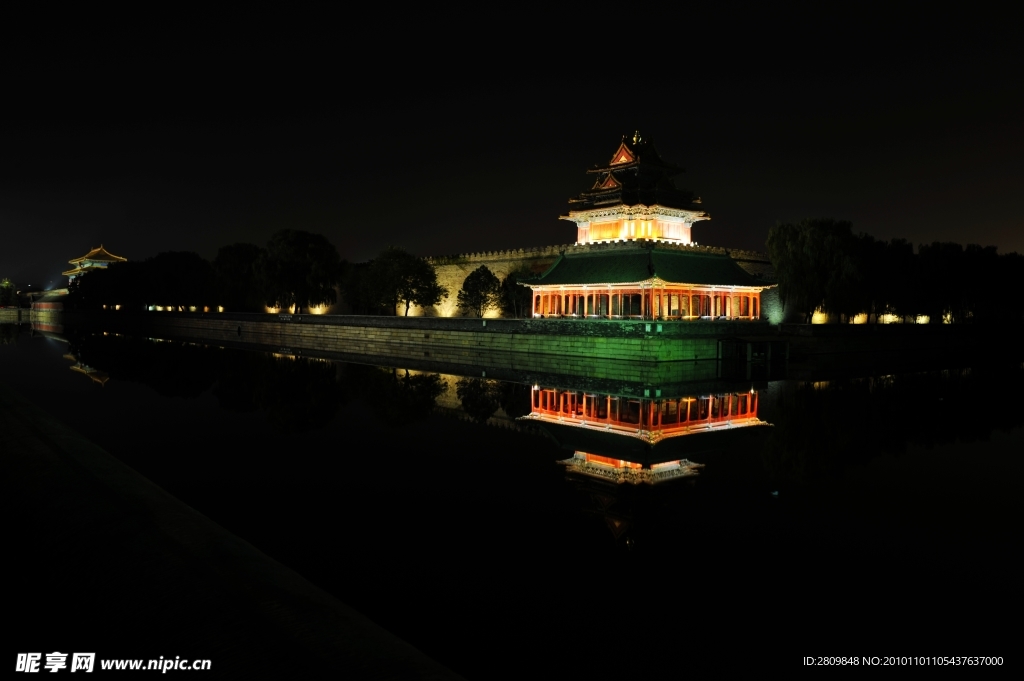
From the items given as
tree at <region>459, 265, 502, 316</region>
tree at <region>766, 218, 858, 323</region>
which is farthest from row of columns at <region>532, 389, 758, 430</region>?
tree at <region>459, 265, 502, 316</region>

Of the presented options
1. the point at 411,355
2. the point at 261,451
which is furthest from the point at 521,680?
the point at 411,355

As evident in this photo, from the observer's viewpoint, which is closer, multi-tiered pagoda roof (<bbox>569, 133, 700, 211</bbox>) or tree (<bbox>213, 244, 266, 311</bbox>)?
multi-tiered pagoda roof (<bbox>569, 133, 700, 211</bbox>)

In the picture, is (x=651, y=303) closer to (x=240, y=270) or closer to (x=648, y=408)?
(x=648, y=408)

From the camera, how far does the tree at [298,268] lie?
165 ft

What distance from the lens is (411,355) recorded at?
1474 inches

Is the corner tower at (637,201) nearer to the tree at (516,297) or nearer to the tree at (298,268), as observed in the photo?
the tree at (516,297)

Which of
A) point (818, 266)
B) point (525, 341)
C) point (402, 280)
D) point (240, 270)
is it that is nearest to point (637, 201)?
point (525, 341)

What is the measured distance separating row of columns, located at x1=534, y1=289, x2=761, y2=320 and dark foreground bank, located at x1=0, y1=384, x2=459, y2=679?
27310 millimetres

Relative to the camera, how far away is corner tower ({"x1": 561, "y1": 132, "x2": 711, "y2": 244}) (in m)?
37.1

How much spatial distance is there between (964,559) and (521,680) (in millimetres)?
5370

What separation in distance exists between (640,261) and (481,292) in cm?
1322

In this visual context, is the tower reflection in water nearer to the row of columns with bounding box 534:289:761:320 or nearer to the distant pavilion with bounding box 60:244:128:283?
the row of columns with bounding box 534:289:761:320

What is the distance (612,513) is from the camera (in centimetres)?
916

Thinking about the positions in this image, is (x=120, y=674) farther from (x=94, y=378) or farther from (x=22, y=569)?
(x=94, y=378)
